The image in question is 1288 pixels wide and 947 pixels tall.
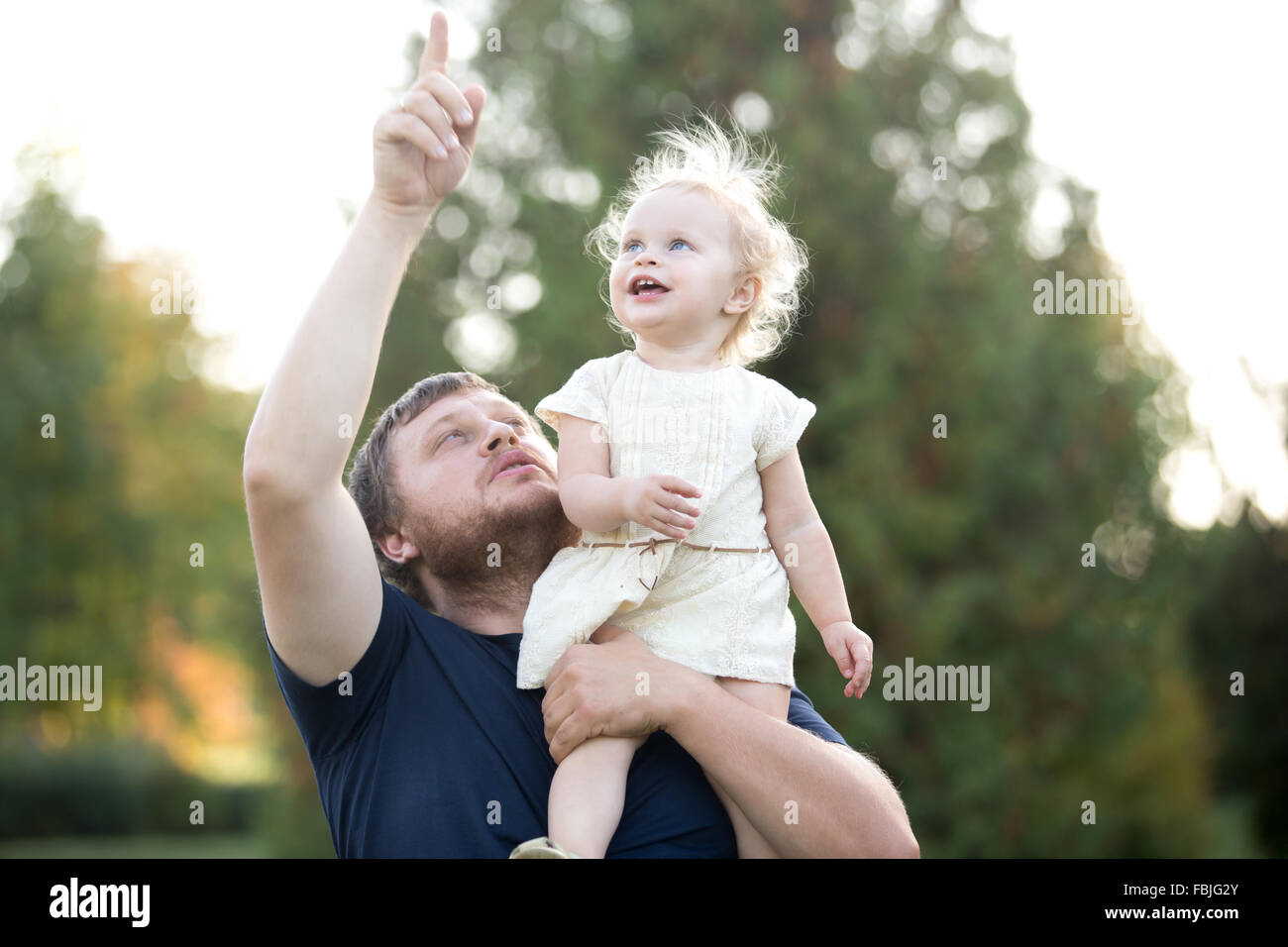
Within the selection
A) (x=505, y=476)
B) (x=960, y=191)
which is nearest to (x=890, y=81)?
(x=960, y=191)

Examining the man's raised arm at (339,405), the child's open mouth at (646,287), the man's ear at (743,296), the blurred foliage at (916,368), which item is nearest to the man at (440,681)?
the man's raised arm at (339,405)

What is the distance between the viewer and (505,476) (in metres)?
2.45

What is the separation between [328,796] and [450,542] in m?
0.55

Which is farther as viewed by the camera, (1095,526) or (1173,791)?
(1173,791)

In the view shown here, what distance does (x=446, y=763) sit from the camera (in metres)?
2.16

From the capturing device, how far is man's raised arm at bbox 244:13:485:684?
194cm

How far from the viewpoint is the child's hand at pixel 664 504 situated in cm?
206

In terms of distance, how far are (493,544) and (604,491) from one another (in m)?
0.40

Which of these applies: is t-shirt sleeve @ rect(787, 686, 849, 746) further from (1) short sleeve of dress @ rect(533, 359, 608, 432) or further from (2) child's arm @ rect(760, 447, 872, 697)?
(1) short sleeve of dress @ rect(533, 359, 608, 432)

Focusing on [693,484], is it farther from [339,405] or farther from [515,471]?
[339,405]
